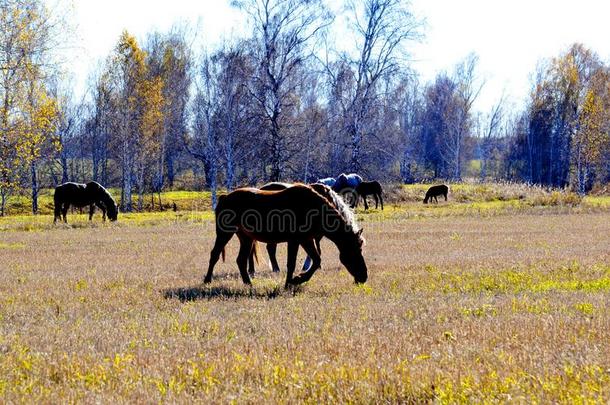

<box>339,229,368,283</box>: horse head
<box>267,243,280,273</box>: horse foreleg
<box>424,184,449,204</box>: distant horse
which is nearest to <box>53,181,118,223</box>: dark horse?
<box>267,243,280,273</box>: horse foreleg

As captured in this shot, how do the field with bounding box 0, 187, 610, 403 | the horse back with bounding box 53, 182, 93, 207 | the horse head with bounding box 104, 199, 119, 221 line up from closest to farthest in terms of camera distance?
the field with bounding box 0, 187, 610, 403, the horse back with bounding box 53, 182, 93, 207, the horse head with bounding box 104, 199, 119, 221

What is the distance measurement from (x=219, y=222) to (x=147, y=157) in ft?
130

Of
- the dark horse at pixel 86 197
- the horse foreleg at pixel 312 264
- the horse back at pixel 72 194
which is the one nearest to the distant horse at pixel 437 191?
the dark horse at pixel 86 197

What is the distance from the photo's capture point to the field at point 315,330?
16.5 feet

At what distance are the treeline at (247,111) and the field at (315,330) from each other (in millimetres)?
10910

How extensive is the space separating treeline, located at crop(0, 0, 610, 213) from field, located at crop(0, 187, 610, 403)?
10.9 metres

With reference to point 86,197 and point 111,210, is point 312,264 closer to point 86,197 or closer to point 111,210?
point 111,210

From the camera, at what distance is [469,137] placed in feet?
273

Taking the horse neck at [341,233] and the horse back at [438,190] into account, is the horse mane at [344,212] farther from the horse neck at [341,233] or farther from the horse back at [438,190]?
the horse back at [438,190]

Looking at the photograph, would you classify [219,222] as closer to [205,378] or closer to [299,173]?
[205,378]

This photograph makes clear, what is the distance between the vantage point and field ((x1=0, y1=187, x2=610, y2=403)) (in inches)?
198

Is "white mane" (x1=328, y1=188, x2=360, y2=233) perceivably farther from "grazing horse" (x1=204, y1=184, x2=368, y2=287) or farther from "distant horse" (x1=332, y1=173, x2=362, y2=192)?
"distant horse" (x1=332, y1=173, x2=362, y2=192)

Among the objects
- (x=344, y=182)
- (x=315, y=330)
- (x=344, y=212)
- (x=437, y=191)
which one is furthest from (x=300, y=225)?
(x=437, y=191)

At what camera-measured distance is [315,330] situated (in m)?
7.23
